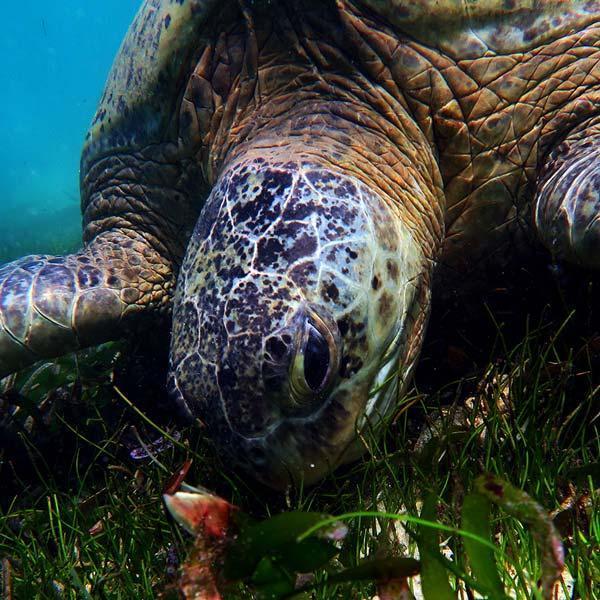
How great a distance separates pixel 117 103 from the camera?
3574mm

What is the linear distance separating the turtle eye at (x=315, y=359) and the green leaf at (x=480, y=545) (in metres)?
0.78

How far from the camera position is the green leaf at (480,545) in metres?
1.11

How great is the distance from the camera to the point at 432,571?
1185mm

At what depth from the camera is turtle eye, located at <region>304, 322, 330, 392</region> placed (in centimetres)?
188

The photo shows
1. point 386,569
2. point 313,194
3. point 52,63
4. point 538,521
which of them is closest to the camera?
point 538,521

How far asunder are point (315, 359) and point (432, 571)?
2.76 ft

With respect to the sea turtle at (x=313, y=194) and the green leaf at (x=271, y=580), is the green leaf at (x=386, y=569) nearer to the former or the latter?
the green leaf at (x=271, y=580)

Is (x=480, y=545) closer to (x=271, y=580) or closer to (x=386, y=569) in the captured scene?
(x=386, y=569)

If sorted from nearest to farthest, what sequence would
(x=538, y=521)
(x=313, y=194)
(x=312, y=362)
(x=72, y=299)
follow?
(x=538, y=521)
(x=312, y=362)
(x=313, y=194)
(x=72, y=299)

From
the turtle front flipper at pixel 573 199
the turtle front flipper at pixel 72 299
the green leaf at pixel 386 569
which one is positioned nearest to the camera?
the green leaf at pixel 386 569

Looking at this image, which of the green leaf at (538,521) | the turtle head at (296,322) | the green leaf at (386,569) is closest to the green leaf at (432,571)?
the green leaf at (386,569)

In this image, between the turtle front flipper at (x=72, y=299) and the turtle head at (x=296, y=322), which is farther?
the turtle front flipper at (x=72, y=299)

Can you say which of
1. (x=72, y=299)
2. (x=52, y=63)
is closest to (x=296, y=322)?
(x=72, y=299)

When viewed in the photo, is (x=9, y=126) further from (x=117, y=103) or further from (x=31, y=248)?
(x=117, y=103)
